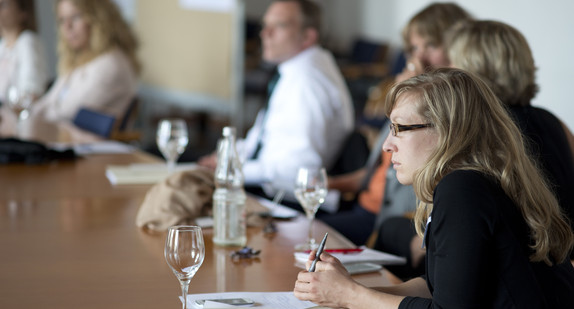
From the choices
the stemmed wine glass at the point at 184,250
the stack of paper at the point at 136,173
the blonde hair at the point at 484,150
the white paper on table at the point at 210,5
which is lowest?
the stack of paper at the point at 136,173

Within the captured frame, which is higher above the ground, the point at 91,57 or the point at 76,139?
the point at 91,57

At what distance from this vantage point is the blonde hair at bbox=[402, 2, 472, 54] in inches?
119

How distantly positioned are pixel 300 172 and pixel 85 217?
71 centimetres

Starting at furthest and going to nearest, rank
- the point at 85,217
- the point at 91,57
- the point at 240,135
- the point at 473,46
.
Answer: the point at 240,135 < the point at 91,57 < the point at 473,46 < the point at 85,217

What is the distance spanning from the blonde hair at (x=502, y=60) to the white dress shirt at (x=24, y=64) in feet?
13.6

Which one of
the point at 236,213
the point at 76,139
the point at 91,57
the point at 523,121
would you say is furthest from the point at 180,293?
the point at 91,57

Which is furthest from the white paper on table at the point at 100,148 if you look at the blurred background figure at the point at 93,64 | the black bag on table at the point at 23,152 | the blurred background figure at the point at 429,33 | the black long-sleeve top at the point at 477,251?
the black long-sleeve top at the point at 477,251

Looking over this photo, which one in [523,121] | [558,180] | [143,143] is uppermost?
[523,121]

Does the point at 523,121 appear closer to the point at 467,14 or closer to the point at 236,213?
the point at 236,213

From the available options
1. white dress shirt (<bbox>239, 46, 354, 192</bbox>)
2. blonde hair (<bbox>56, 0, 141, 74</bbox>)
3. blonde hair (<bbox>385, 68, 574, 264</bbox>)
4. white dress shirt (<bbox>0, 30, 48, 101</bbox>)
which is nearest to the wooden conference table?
blonde hair (<bbox>385, 68, 574, 264</bbox>)

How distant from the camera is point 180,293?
1.40 m

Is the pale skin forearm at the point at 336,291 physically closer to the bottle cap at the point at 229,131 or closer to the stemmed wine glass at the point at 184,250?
the stemmed wine glass at the point at 184,250

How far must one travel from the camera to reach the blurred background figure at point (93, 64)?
471 cm

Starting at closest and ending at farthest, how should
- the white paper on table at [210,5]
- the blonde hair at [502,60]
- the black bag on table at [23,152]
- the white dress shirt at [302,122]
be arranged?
the blonde hair at [502,60], the black bag on table at [23,152], the white dress shirt at [302,122], the white paper on table at [210,5]
